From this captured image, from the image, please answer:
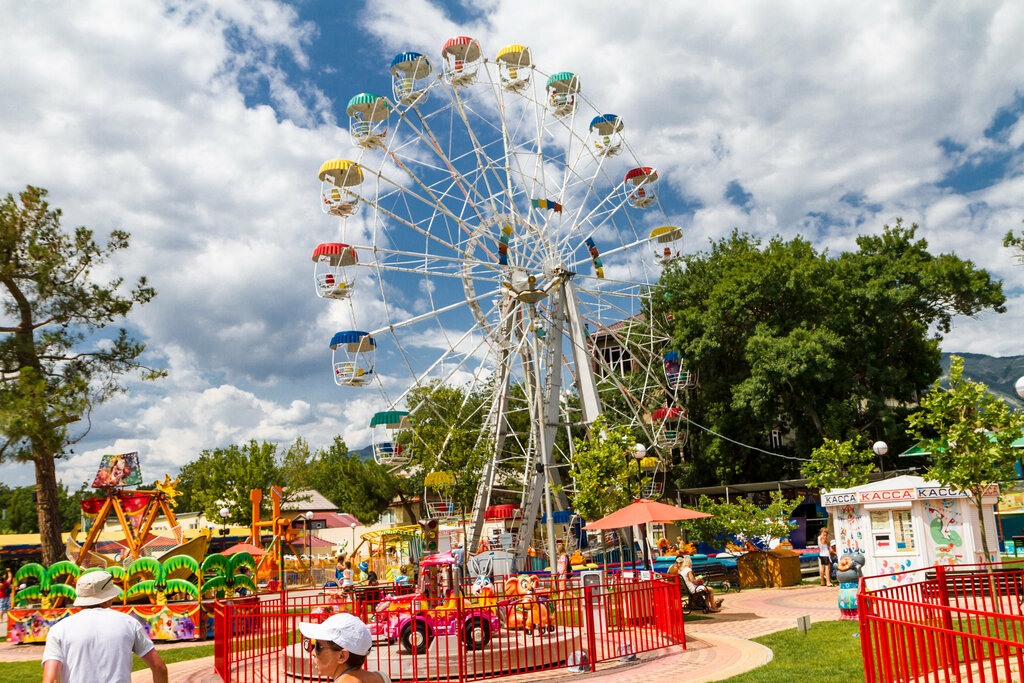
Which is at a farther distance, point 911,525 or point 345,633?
point 911,525

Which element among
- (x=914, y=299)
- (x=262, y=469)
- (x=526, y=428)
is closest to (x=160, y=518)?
(x=262, y=469)

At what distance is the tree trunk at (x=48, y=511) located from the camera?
2141cm

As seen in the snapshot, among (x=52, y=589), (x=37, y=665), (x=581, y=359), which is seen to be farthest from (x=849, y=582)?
(x=52, y=589)

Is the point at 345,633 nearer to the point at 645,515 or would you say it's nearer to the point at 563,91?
the point at 645,515

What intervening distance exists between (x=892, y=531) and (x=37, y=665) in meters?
16.9

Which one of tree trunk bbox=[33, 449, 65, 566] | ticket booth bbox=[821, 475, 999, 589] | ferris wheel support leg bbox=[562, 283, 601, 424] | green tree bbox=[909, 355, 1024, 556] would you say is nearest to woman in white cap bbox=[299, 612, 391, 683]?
green tree bbox=[909, 355, 1024, 556]

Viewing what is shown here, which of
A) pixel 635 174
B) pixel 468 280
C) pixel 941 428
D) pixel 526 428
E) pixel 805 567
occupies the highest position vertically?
pixel 635 174

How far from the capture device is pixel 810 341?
34.8m

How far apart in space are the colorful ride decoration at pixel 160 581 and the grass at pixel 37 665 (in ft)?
6.56

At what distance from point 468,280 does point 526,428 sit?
→ 2295 cm

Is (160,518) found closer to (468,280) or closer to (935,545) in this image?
(468,280)

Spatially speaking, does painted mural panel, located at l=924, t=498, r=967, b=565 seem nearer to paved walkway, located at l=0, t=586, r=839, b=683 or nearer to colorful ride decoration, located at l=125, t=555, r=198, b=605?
paved walkway, located at l=0, t=586, r=839, b=683

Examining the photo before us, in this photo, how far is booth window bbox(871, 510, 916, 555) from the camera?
16453mm

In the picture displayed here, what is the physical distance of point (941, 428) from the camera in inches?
605
